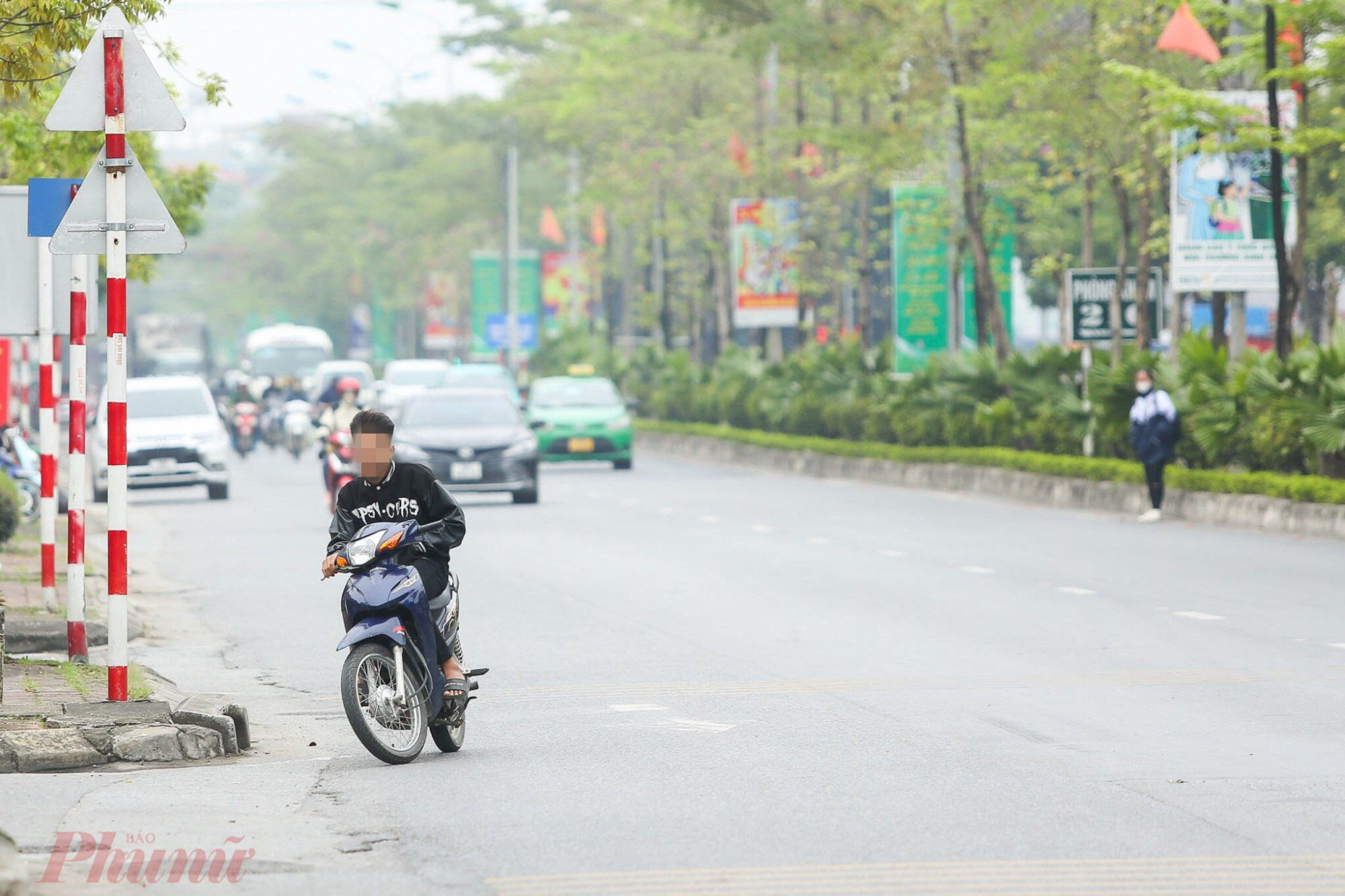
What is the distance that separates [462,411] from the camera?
1171 inches

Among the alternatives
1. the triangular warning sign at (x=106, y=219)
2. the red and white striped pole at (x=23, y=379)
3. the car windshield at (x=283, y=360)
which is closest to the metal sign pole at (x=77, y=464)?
the triangular warning sign at (x=106, y=219)

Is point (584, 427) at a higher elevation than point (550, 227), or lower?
lower

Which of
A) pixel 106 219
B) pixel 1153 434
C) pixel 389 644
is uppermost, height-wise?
pixel 106 219

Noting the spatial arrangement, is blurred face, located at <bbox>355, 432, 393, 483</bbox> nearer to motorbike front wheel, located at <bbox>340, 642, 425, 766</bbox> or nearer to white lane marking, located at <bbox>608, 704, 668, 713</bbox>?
motorbike front wheel, located at <bbox>340, 642, 425, 766</bbox>

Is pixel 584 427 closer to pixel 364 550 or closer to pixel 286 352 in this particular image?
pixel 364 550

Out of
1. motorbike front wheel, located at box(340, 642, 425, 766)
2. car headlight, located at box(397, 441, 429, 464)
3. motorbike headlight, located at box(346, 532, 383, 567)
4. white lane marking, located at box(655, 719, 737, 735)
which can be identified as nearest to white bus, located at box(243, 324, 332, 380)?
car headlight, located at box(397, 441, 429, 464)

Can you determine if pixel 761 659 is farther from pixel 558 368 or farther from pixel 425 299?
pixel 425 299

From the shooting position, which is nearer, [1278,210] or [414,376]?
[1278,210]

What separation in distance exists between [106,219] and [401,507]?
6.14 ft

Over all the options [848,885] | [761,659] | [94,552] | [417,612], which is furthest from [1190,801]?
[94,552]

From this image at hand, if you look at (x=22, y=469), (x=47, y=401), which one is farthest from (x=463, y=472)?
(x=47, y=401)

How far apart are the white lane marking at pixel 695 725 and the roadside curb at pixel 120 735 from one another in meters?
1.85

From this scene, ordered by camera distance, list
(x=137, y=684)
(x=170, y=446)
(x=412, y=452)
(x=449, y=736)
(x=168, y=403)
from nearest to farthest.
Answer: (x=449, y=736), (x=137, y=684), (x=412, y=452), (x=170, y=446), (x=168, y=403)

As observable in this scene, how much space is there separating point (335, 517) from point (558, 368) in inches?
2111
